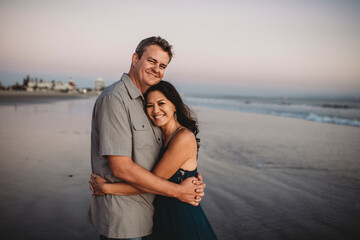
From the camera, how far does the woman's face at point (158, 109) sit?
98.0 inches

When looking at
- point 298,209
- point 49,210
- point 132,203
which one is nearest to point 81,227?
point 49,210

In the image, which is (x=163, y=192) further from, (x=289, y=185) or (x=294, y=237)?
(x=289, y=185)

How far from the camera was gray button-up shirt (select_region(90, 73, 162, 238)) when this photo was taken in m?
1.97

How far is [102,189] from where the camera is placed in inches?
82.6

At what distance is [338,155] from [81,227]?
846 cm

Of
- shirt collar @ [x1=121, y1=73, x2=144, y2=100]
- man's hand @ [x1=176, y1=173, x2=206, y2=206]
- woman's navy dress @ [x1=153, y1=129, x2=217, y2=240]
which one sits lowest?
woman's navy dress @ [x1=153, y1=129, x2=217, y2=240]

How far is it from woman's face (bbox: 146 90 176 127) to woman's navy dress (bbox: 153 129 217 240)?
51 cm

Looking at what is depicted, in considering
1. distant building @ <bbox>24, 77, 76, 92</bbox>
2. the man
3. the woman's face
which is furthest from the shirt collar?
distant building @ <bbox>24, 77, 76, 92</bbox>

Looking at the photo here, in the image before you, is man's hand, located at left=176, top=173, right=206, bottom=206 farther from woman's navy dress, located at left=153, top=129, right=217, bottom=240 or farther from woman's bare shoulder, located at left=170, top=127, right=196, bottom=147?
woman's bare shoulder, located at left=170, top=127, right=196, bottom=147

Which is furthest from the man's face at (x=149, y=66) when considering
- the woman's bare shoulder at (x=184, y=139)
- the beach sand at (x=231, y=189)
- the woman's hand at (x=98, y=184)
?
the beach sand at (x=231, y=189)

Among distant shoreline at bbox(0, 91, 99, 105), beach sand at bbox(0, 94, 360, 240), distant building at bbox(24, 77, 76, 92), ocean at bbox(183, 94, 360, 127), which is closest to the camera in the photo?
beach sand at bbox(0, 94, 360, 240)

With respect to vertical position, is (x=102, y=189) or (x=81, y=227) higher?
(x=102, y=189)

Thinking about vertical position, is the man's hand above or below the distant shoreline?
above

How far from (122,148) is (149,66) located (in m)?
0.85
